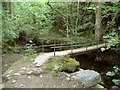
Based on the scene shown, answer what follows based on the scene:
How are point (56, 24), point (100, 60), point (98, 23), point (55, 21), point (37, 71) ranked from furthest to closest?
point (56, 24), point (55, 21), point (98, 23), point (100, 60), point (37, 71)

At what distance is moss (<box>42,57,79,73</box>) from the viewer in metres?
7.23

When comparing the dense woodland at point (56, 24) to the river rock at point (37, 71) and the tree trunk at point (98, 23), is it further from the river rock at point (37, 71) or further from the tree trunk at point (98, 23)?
the river rock at point (37, 71)

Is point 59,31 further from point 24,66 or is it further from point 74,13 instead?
point 24,66

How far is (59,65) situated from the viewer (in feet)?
24.3

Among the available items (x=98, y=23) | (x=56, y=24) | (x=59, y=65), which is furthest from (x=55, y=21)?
(x=59, y=65)

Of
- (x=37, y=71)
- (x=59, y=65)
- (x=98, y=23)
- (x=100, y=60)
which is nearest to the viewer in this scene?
(x=37, y=71)

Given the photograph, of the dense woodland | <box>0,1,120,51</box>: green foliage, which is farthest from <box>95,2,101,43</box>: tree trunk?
<box>0,1,120,51</box>: green foliage

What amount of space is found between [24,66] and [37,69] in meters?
Answer: 0.74

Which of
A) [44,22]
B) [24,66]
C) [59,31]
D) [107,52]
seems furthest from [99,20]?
[24,66]

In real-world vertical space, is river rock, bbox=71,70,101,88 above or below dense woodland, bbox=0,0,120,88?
below

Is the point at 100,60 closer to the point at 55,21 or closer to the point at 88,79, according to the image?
the point at 55,21

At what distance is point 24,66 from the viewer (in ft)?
25.3

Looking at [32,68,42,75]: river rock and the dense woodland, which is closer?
[32,68,42,75]: river rock

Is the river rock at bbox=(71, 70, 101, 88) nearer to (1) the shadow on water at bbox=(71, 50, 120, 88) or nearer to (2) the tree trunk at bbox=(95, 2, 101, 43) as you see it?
(1) the shadow on water at bbox=(71, 50, 120, 88)
